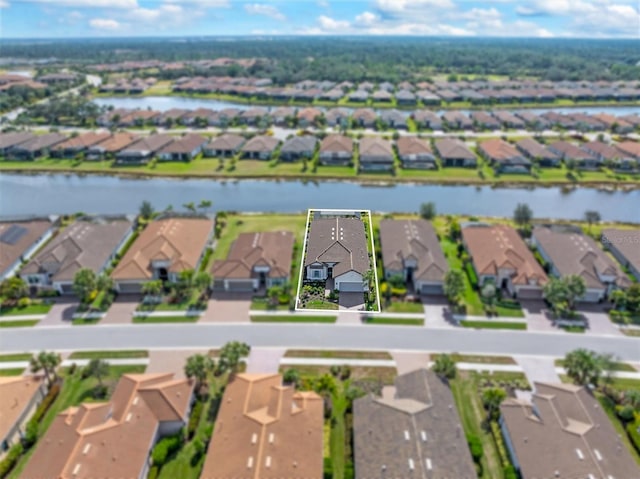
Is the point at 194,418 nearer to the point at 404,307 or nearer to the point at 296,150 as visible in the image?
the point at 404,307

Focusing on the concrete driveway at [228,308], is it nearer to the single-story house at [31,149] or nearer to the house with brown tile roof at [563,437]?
the house with brown tile roof at [563,437]

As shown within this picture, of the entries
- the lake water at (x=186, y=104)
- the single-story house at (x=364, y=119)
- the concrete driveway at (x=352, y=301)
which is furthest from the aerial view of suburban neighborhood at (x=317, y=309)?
the lake water at (x=186, y=104)

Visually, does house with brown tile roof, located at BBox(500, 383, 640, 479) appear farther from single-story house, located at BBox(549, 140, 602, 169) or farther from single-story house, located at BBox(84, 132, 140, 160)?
single-story house, located at BBox(84, 132, 140, 160)

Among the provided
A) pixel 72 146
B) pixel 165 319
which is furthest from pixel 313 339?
pixel 72 146

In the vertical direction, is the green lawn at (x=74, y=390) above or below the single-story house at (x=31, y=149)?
below

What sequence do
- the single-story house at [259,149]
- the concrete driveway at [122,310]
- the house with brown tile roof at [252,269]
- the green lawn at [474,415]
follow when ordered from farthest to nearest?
the single-story house at [259,149], the house with brown tile roof at [252,269], the concrete driveway at [122,310], the green lawn at [474,415]

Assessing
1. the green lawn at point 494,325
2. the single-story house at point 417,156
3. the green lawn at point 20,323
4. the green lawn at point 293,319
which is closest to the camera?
the green lawn at point 494,325
